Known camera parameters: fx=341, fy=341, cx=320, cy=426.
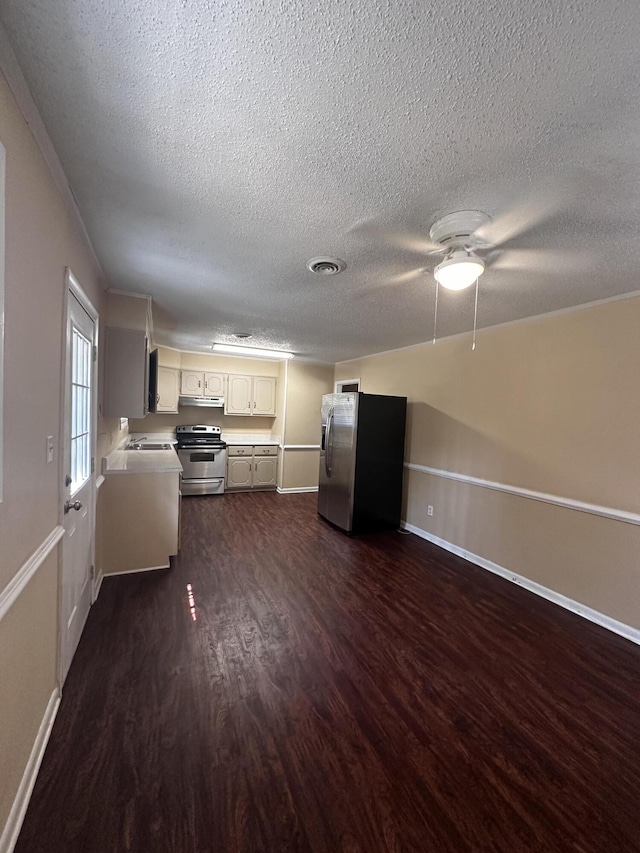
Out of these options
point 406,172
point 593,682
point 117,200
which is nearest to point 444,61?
point 406,172

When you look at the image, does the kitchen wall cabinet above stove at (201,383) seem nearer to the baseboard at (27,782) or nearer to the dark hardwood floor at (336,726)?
the dark hardwood floor at (336,726)

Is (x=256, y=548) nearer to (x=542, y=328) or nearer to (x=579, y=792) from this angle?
(x=579, y=792)

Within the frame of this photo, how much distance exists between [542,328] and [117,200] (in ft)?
10.6

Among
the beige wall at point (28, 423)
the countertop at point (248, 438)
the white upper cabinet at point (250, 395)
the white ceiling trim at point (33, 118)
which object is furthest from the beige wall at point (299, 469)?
the white ceiling trim at point (33, 118)

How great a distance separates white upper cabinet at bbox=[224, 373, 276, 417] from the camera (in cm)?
617

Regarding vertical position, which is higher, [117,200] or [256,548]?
[117,200]

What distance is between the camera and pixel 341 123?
1099 mm

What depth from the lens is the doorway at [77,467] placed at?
1684 millimetres

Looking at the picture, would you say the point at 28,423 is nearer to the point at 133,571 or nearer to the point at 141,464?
the point at 141,464

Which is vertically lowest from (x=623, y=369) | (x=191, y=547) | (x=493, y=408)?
(x=191, y=547)

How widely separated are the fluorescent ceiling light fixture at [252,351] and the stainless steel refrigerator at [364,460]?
1413mm

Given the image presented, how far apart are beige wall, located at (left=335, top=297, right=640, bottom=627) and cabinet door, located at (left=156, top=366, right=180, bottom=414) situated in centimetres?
405

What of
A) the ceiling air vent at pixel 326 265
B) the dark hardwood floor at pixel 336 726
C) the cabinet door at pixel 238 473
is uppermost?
the ceiling air vent at pixel 326 265

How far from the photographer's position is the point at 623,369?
2.48 m
